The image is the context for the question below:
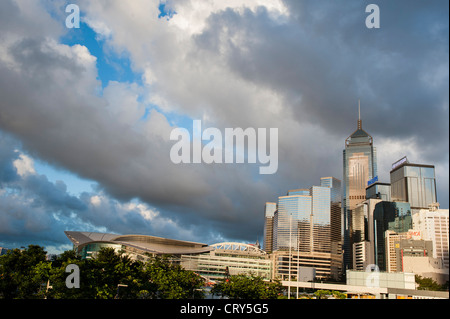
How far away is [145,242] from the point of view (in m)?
152

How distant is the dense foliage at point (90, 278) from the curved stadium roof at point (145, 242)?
3432 inches

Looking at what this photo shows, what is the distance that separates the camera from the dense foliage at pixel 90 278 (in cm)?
3328

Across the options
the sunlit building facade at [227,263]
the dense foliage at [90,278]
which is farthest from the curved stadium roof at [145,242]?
the dense foliage at [90,278]

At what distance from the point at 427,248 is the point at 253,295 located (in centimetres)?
16808

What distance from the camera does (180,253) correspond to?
493 feet

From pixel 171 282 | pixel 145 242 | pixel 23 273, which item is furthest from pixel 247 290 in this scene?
pixel 145 242

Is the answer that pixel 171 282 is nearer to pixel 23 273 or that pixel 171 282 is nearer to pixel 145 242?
pixel 23 273

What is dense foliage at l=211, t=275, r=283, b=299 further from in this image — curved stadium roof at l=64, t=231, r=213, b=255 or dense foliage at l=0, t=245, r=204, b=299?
curved stadium roof at l=64, t=231, r=213, b=255

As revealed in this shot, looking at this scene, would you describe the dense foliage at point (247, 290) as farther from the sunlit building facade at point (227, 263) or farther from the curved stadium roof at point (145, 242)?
the sunlit building facade at point (227, 263)

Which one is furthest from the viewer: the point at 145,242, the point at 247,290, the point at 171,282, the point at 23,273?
the point at 145,242

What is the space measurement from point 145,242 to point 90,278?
12117cm

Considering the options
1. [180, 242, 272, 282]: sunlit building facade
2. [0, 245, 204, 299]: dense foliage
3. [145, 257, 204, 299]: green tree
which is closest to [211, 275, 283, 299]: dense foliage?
[145, 257, 204, 299]: green tree

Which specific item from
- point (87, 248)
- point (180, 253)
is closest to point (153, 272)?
point (87, 248)
